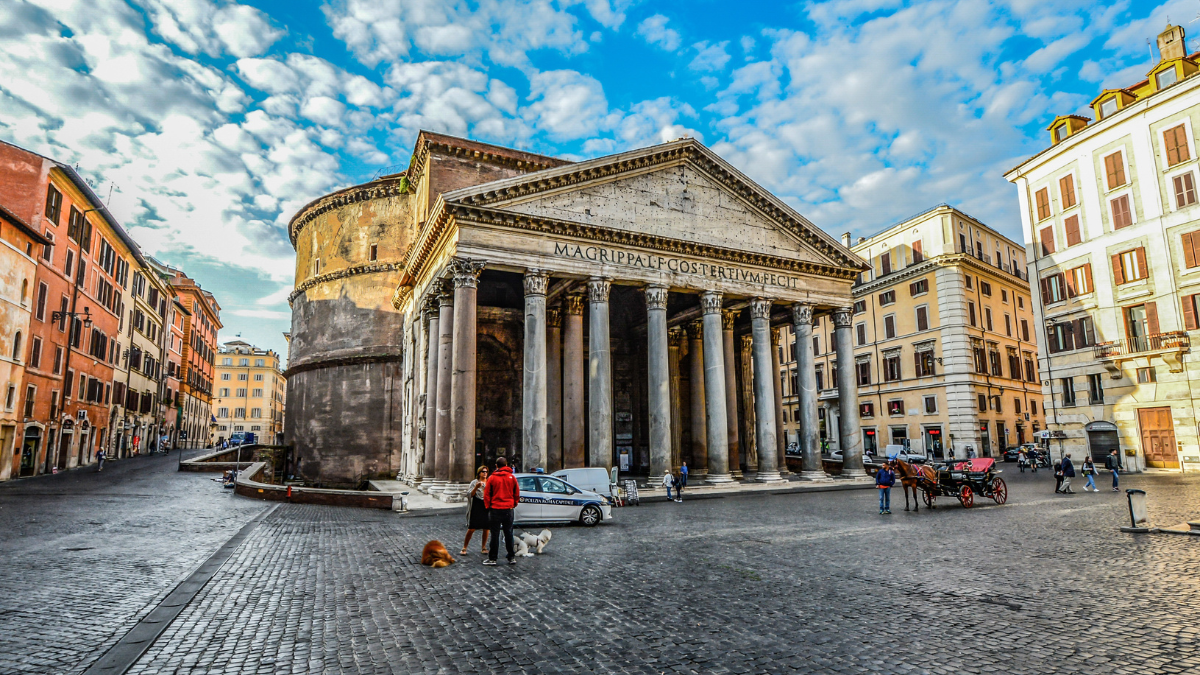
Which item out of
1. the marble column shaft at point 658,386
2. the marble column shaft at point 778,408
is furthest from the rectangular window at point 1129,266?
the marble column shaft at point 658,386

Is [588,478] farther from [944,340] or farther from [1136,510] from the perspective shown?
[944,340]

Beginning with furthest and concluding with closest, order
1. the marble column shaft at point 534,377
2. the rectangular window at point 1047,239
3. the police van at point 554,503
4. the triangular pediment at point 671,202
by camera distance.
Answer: the rectangular window at point 1047,239
the triangular pediment at point 671,202
the marble column shaft at point 534,377
the police van at point 554,503

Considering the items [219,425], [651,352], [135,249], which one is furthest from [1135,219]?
[219,425]

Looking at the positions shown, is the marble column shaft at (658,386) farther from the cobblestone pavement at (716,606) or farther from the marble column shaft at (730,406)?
the cobblestone pavement at (716,606)

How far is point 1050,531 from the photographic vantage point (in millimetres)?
11891

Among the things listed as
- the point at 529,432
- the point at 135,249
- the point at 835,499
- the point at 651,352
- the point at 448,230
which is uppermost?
the point at 135,249

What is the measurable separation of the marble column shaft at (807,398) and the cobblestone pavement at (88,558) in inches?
816

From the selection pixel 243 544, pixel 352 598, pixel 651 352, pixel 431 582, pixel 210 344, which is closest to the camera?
pixel 352 598

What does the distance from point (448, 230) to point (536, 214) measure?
310 centimetres

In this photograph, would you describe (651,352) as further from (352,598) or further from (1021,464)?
(1021,464)

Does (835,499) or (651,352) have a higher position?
(651,352)

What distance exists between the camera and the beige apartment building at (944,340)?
123 feet

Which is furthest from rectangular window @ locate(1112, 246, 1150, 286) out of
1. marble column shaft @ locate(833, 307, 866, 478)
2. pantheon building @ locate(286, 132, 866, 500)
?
marble column shaft @ locate(833, 307, 866, 478)

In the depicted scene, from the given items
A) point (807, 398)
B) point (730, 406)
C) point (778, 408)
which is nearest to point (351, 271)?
point (730, 406)
